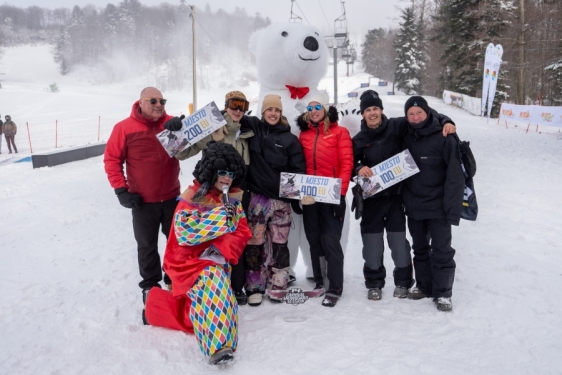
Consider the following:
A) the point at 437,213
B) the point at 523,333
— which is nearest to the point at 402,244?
the point at 437,213

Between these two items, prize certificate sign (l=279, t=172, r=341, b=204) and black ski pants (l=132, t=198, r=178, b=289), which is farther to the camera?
black ski pants (l=132, t=198, r=178, b=289)

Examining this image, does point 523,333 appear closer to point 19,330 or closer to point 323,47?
point 323,47

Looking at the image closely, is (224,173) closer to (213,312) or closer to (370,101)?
(213,312)

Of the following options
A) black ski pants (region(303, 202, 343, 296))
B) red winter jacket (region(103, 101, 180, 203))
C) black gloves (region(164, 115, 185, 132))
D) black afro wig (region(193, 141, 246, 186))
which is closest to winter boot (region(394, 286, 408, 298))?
black ski pants (region(303, 202, 343, 296))

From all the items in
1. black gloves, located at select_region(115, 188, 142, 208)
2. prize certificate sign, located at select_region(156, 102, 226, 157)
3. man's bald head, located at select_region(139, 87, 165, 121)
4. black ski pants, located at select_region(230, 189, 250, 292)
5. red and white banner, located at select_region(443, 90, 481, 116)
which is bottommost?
black ski pants, located at select_region(230, 189, 250, 292)

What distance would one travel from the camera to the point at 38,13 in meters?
115

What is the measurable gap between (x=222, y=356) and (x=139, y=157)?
5.90 ft

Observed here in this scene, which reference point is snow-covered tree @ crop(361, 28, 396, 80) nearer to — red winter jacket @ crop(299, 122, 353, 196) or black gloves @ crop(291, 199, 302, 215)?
red winter jacket @ crop(299, 122, 353, 196)

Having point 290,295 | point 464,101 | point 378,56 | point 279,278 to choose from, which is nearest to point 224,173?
point 279,278

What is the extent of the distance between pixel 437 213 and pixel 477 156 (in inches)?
362

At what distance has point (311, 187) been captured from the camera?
319 cm

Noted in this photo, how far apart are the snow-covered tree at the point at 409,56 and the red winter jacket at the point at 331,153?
37817mm

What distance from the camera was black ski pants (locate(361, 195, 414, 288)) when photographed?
3.41 meters

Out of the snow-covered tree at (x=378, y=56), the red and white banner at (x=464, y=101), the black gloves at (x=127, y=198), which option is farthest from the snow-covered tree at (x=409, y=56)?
the black gloves at (x=127, y=198)
